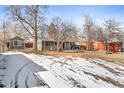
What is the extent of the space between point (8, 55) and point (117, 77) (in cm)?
137

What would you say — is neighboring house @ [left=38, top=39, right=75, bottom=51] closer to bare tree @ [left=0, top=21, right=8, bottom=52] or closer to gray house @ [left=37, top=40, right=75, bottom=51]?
gray house @ [left=37, top=40, right=75, bottom=51]

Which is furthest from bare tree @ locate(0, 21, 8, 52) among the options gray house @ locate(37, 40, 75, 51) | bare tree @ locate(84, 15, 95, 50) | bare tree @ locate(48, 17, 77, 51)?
bare tree @ locate(84, 15, 95, 50)

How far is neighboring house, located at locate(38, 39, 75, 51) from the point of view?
3.59 metres

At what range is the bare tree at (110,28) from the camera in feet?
11.3

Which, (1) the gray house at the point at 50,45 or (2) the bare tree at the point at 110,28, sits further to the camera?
(1) the gray house at the point at 50,45

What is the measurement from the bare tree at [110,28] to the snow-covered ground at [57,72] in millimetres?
317

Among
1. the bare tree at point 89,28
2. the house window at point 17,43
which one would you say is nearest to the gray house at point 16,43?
the house window at point 17,43

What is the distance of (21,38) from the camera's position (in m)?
3.55

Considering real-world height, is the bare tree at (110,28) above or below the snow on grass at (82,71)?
above

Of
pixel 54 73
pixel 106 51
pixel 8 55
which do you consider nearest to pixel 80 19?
pixel 106 51

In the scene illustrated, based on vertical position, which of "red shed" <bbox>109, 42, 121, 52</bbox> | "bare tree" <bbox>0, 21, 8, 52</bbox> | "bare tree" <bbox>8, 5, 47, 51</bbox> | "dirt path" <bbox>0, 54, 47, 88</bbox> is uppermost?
"bare tree" <bbox>8, 5, 47, 51</bbox>

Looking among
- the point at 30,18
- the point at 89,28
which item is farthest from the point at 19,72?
the point at 89,28

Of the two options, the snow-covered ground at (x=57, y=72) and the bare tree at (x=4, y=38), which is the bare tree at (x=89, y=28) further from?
the bare tree at (x=4, y=38)

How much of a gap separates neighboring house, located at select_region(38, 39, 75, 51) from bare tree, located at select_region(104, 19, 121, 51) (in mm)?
438
